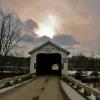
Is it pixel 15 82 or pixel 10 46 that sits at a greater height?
pixel 10 46

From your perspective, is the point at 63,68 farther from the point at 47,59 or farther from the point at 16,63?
the point at 16,63

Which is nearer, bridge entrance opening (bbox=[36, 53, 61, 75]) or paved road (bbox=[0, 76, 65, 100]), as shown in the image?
paved road (bbox=[0, 76, 65, 100])

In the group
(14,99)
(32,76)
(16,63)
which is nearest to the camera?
(14,99)

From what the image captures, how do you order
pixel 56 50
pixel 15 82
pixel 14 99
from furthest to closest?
pixel 56 50 < pixel 15 82 < pixel 14 99

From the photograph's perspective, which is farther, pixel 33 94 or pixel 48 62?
pixel 48 62

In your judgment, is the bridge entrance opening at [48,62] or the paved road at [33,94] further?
the bridge entrance opening at [48,62]

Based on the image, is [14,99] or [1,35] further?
[1,35]

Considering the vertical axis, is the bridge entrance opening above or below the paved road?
above

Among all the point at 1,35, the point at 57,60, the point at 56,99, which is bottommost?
the point at 56,99

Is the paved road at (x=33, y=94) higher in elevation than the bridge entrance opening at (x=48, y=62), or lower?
lower

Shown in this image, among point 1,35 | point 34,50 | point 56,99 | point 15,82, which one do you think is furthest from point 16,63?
point 56,99

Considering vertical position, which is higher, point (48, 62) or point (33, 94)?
point (48, 62)

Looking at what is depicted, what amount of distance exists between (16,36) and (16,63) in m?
42.9

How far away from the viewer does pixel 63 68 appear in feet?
133
